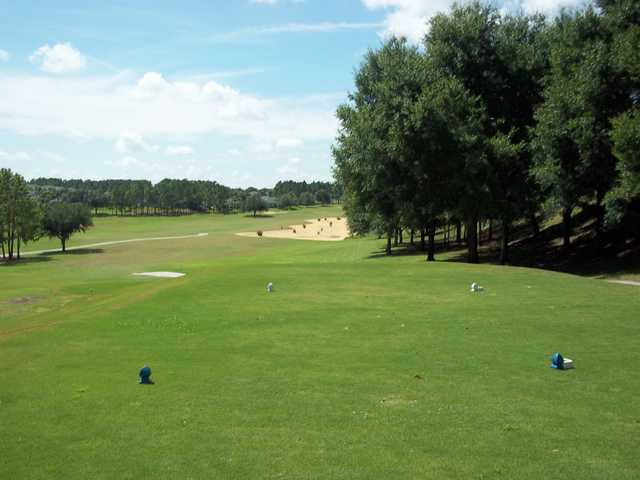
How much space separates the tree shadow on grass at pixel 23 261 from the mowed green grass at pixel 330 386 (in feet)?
164

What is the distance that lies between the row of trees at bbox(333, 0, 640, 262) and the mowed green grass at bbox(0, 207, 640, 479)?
13212 millimetres

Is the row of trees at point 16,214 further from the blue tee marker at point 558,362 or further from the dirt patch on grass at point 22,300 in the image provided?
the blue tee marker at point 558,362

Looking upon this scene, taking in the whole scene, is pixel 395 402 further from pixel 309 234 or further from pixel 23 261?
pixel 309 234

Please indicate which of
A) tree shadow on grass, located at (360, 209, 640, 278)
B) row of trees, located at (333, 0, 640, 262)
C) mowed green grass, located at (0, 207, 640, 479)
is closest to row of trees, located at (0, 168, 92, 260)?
row of trees, located at (333, 0, 640, 262)

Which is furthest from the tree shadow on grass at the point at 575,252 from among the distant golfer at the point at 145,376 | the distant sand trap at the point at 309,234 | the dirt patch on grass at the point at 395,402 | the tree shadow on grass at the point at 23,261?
the distant sand trap at the point at 309,234

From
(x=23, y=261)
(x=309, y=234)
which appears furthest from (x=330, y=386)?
(x=309, y=234)

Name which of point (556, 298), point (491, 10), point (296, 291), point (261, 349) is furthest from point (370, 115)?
point (261, 349)

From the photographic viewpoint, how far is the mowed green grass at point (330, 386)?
9.62m

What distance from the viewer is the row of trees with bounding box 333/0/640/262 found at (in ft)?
121

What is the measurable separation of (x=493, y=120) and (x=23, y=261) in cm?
6471

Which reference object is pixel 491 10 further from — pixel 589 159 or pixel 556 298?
pixel 556 298

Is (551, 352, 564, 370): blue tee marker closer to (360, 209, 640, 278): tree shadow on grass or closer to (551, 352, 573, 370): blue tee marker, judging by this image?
(551, 352, 573, 370): blue tee marker

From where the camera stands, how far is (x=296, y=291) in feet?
96.7

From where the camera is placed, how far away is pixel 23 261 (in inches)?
3108
